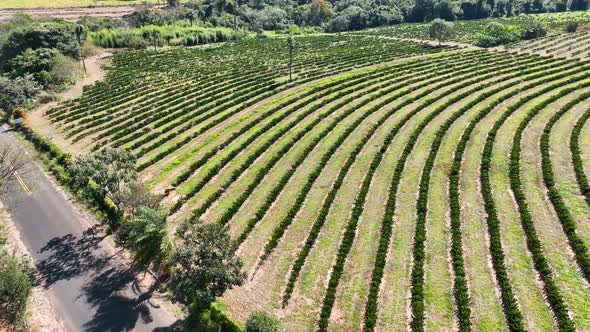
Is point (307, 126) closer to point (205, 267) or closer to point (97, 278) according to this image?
point (97, 278)

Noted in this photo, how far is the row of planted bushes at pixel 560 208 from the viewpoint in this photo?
31.7 meters

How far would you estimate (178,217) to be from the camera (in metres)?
41.7

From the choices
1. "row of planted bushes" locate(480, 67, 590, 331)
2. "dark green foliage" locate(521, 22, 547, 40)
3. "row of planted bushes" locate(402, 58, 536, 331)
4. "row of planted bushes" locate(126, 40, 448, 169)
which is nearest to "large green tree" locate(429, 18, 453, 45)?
"dark green foliage" locate(521, 22, 547, 40)

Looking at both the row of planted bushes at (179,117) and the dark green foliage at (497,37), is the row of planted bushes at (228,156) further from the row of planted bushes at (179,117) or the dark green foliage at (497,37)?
the dark green foliage at (497,37)

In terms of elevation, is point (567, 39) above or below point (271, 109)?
above

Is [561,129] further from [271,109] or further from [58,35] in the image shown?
[58,35]

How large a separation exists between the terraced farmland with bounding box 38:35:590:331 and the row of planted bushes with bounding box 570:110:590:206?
266mm

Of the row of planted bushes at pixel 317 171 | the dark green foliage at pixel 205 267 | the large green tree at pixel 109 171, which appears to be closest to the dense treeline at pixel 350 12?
the row of planted bushes at pixel 317 171

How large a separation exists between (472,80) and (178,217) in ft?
186

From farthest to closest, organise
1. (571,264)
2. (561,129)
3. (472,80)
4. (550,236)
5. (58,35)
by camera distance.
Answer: (58,35)
(472,80)
(561,129)
(550,236)
(571,264)

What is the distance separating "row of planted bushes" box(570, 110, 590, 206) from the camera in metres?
39.5

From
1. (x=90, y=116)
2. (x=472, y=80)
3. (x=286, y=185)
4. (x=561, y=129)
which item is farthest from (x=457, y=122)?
(x=90, y=116)

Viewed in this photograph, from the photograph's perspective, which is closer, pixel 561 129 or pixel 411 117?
pixel 561 129

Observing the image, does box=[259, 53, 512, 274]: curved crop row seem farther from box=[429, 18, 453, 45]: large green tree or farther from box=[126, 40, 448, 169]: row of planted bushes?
box=[429, 18, 453, 45]: large green tree
